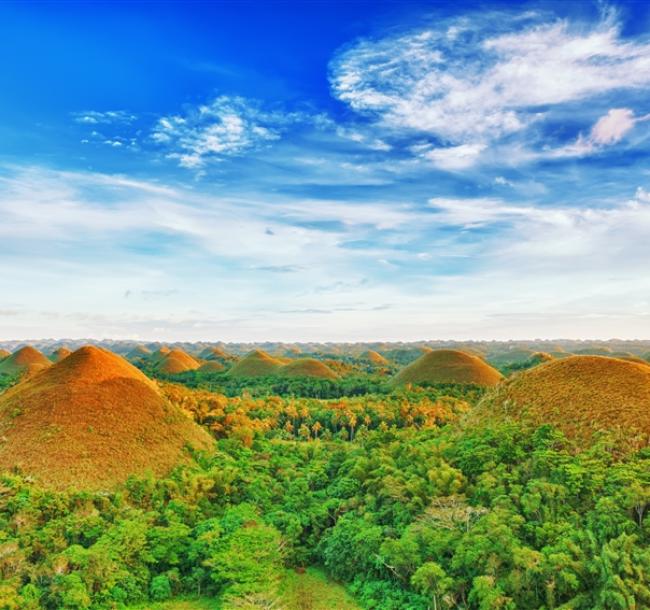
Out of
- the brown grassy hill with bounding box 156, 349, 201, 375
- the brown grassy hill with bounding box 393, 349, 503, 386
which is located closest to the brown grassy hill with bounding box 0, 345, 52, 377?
the brown grassy hill with bounding box 156, 349, 201, 375

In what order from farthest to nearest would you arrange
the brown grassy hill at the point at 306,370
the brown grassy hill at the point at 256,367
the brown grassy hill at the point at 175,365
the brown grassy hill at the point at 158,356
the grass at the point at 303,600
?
the brown grassy hill at the point at 158,356 → the brown grassy hill at the point at 175,365 → the brown grassy hill at the point at 256,367 → the brown grassy hill at the point at 306,370 → the grass at the point at 303,600

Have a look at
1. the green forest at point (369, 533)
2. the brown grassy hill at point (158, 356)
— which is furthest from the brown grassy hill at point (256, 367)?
the green forest at point (369, 533)

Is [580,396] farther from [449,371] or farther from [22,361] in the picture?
[22,361]

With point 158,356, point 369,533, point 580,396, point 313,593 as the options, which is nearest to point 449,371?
point 580,396

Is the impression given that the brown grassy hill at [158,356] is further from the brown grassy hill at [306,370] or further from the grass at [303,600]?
the grass at [303,600]

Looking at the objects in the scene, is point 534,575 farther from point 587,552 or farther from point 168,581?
point 168,581

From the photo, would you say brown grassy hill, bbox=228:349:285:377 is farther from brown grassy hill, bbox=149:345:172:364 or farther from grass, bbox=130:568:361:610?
grass, bbox=130:568:361:610
